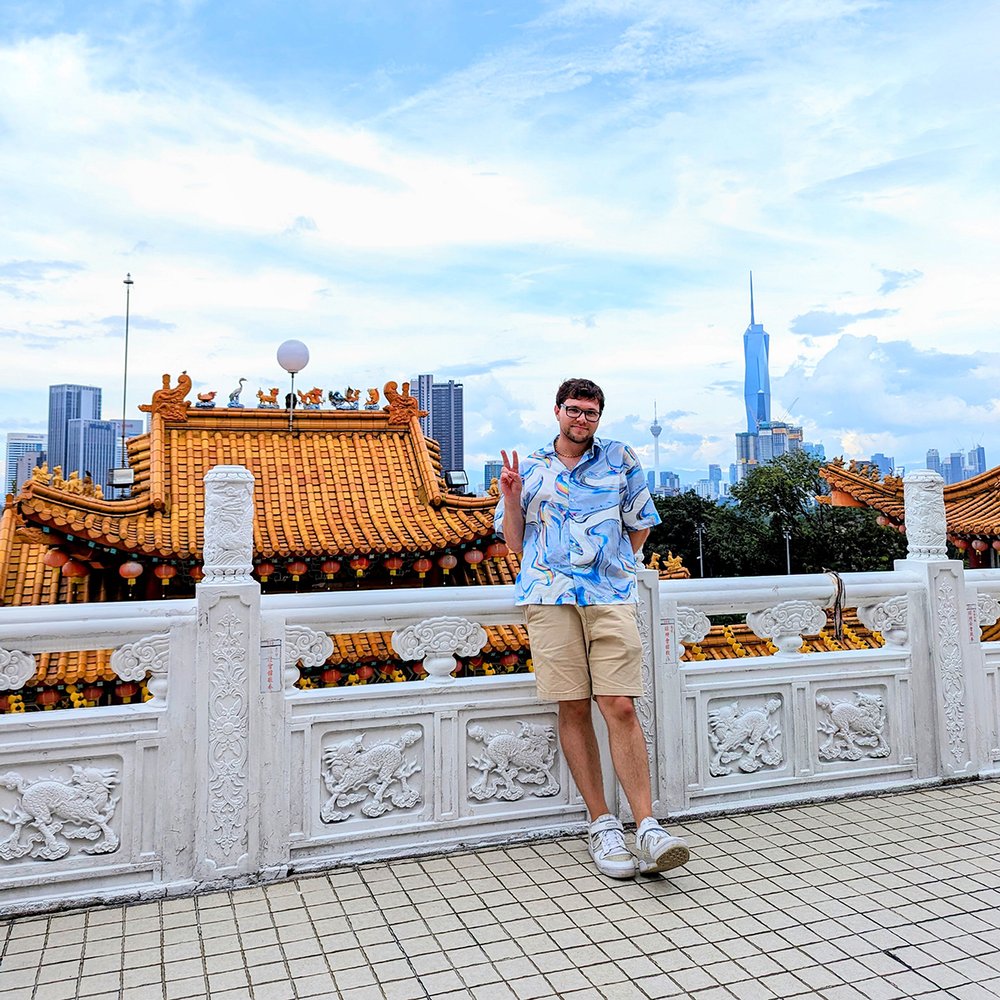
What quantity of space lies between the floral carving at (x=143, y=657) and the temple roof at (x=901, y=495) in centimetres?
836

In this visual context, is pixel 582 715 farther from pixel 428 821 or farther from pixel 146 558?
pixel 146 558

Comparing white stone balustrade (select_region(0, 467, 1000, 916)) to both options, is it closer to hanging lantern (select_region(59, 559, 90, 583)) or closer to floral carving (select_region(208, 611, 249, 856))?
floral carving (select_region(208, 611, 249, 856))

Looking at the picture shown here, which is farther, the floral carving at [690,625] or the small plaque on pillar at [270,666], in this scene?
the floral carving at [690,625]

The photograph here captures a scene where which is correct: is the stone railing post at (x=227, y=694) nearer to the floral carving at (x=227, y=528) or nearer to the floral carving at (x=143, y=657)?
the floral carving at (x=227, y=528)

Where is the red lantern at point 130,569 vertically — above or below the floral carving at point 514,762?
above

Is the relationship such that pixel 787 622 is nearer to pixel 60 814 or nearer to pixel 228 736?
pixel 228 736

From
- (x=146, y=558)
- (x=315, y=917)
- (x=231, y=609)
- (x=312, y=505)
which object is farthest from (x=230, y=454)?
(x=315, y=917)

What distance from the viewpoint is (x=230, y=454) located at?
812 cm

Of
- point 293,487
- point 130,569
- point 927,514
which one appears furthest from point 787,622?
point 293,487

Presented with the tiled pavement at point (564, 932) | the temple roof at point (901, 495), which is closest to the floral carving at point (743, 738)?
the tiled pavement at point (564, 932)

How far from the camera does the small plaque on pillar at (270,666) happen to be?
2584 mm

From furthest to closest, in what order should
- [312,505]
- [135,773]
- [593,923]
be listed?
[312,505], [135,773], [593,923]

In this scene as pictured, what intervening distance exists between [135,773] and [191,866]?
0.32 meters

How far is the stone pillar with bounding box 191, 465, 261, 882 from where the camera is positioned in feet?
8.14
